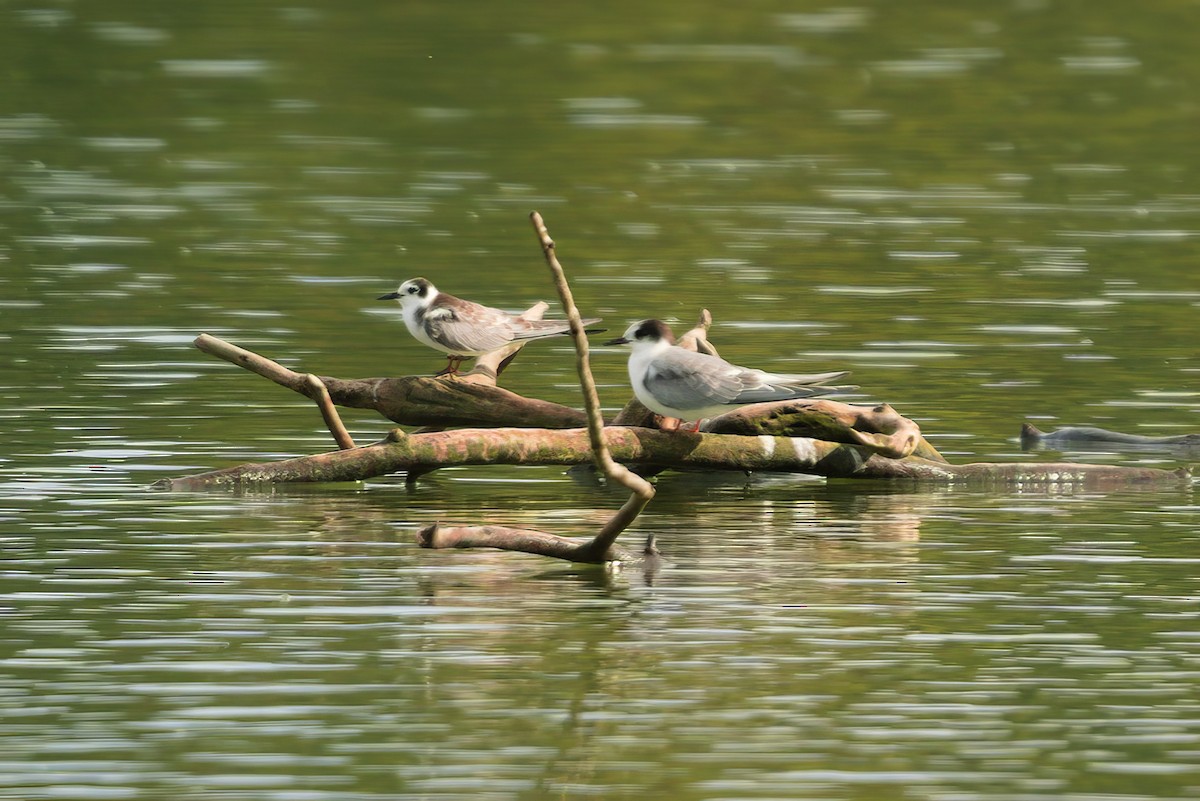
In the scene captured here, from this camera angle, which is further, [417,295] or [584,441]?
[417,295]

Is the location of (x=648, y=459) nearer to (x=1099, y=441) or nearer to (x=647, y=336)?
(x=647, y=336)

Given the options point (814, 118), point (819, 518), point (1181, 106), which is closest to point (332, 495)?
point (819, 518)

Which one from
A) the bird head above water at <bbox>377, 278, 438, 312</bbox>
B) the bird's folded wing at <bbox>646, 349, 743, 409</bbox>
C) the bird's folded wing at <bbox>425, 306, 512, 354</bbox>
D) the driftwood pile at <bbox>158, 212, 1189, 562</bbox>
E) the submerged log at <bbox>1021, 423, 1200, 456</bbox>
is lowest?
the submerged log at <bbox>1021, 423, 1200, 456</bbox>

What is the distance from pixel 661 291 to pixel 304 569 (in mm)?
10224

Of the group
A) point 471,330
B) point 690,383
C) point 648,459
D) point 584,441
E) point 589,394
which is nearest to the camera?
point 589,394

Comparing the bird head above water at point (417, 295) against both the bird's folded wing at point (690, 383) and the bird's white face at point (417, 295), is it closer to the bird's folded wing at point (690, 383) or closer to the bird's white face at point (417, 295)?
the bird's white face at point (417, 295)

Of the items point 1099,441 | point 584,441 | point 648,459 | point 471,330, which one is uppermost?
point 471,330

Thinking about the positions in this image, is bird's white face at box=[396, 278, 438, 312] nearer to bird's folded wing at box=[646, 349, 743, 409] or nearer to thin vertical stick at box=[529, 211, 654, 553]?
bird's folded wing at box=[646, 349, 743, 409]

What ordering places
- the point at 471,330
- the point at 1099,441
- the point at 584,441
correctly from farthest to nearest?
the point at 1099,441 → the point at 471,330 → the point at 584,441

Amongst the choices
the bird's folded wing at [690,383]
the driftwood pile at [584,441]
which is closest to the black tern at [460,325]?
the driftwood pile at [584,441]

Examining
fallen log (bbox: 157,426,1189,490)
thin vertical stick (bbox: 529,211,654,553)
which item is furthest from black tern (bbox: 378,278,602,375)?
thin vertical stick (bbox: 529,211,654,553)

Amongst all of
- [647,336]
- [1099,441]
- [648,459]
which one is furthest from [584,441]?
[1099,441]

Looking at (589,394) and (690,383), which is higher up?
(589,394)

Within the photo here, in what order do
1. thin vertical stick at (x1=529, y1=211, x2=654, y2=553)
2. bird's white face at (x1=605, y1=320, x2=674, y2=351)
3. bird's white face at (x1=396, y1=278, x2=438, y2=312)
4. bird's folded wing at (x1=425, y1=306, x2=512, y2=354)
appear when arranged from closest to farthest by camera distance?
thin vertical stick at (x1=529, y1=211, x2=654, y2=553)
bird's white face at (x1=605, y1=320, x2=674, y2=351)
bird's folded wing at (x1=425, y1=306, x2=512, y2=354)
bird's white face at (x1=396, y1=278, x2=438, y2=312)
